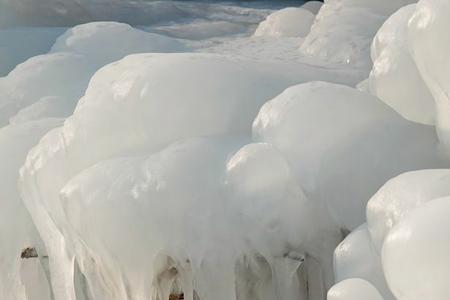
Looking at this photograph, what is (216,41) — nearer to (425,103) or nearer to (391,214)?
(425,103)

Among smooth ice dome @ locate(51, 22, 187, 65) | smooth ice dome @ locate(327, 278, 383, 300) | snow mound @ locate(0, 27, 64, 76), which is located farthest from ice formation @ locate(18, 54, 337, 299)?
snow mound @ locate(0, 27, 64, 76)

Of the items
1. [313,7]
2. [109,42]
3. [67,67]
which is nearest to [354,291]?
[67,67]

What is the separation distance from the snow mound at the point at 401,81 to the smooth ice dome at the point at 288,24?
1.80m

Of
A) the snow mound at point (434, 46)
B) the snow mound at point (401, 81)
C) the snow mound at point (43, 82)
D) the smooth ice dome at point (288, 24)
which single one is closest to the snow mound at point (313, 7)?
the smooth ice dome at point (288, 24)

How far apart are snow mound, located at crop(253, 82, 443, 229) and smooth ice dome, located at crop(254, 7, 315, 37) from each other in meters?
1.94

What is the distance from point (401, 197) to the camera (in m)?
1.50

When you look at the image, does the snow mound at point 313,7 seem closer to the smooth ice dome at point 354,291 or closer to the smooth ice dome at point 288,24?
the smooth ice dome at point 288,24

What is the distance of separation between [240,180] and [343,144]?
0.21 metres

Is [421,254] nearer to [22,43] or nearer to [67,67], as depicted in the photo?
[67,67]

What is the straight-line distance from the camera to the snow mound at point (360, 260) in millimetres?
1574

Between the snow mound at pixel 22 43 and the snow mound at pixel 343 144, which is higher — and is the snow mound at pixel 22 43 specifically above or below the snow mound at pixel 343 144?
below

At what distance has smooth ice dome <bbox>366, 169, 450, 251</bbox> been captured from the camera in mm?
1475

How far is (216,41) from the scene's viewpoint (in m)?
3.72

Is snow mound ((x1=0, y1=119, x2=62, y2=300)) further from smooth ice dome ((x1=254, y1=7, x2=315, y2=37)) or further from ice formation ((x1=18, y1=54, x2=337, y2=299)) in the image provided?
smooth ice dome ((x1=254, y1=7, x2=315, y2=37))
